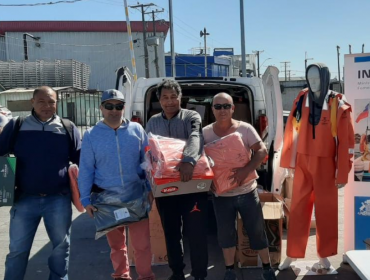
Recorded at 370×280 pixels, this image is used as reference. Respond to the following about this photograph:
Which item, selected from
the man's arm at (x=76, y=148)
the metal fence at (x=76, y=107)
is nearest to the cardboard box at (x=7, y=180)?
the man's arm at (x=76, y=148)

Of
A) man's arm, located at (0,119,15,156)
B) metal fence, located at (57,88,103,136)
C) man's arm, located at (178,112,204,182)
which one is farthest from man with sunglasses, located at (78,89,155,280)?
metal fence, located at (57,88,103,136)

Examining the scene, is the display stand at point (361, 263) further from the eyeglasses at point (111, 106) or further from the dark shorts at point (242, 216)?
the eyeglasses at point (111, 106)

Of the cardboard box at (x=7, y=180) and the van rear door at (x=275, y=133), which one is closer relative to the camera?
the cardboard box at (x=7, y=180)

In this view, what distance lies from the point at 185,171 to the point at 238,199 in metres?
0.63

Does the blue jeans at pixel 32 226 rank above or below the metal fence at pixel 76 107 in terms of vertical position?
below

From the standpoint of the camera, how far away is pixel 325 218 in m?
3.78

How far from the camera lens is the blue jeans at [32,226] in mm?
3215

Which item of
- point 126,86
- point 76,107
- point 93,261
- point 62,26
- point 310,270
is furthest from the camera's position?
point 62,26

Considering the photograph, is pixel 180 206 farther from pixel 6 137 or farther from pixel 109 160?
pixel 6 137

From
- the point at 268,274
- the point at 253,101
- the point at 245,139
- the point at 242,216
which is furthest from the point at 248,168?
the point at 253,101

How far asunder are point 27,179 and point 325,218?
2.66m

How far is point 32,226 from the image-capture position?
10.7 feet

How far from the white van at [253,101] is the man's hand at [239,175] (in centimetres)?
131

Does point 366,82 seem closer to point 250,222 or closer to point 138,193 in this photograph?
point 250,222
